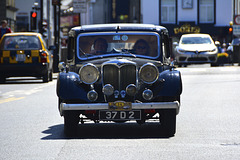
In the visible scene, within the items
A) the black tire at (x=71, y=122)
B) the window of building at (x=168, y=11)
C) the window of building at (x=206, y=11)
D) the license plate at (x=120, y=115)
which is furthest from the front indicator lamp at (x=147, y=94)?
the window of building at (x=206, y=11)

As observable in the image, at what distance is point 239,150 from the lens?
8.30 m

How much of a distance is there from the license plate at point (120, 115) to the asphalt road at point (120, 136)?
287 mm

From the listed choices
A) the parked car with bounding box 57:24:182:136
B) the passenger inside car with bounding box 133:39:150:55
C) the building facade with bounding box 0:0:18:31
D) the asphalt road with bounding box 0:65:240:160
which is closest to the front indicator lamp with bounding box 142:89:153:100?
the parked car with bounding box 57:24:182:136

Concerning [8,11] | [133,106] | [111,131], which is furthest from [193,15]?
[133,106]

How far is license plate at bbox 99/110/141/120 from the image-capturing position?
953 cm

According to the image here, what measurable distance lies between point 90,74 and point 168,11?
201 ft

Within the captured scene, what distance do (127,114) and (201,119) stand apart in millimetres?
2991

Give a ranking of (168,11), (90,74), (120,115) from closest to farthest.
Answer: (120,115) → (90,74) → (168,11)

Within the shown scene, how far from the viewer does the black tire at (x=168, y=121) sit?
9.63 m

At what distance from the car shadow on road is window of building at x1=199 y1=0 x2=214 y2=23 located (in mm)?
60276

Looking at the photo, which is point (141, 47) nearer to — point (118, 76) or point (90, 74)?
point (118, 76)

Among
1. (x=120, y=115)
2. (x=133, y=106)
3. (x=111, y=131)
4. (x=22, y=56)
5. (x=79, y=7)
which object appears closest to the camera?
(x=133, y=106)

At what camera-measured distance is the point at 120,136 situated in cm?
981

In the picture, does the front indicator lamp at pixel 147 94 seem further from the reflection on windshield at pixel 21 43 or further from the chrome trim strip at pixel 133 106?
the reflection on windshield at pixel 21 43
